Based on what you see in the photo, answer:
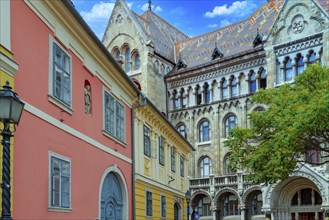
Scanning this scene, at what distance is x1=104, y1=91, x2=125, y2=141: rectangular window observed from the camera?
15.4 metres

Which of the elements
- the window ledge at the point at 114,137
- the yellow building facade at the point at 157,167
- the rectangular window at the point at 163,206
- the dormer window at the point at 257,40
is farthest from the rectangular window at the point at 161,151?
the dormer window at the point at 257,40

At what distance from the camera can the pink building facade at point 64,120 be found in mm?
9578

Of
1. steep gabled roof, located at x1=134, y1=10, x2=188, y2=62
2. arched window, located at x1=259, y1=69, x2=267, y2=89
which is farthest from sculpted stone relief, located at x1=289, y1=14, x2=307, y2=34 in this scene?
steep gabled roof, located at x1=134, y1=10, x2=188, y2=62

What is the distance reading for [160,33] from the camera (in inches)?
2216

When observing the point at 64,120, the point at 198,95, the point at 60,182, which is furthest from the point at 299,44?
the point at 60,182

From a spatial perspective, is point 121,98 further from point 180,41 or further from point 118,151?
point 180,41

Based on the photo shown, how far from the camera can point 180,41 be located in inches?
2279

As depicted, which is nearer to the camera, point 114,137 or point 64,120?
point 64,120

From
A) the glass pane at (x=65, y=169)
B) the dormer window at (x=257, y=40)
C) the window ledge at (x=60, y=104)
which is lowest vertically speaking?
the glass pane at (x=65, y=169)

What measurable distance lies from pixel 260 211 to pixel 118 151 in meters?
29.9

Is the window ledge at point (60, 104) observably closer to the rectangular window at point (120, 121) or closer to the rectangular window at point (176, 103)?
the rectangular window at point (120, 121)

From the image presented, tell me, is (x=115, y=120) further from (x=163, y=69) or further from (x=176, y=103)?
(x=163, y=69)

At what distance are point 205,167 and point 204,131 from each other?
11.4ft

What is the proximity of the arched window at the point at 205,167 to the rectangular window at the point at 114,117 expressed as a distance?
3191 centimetres
